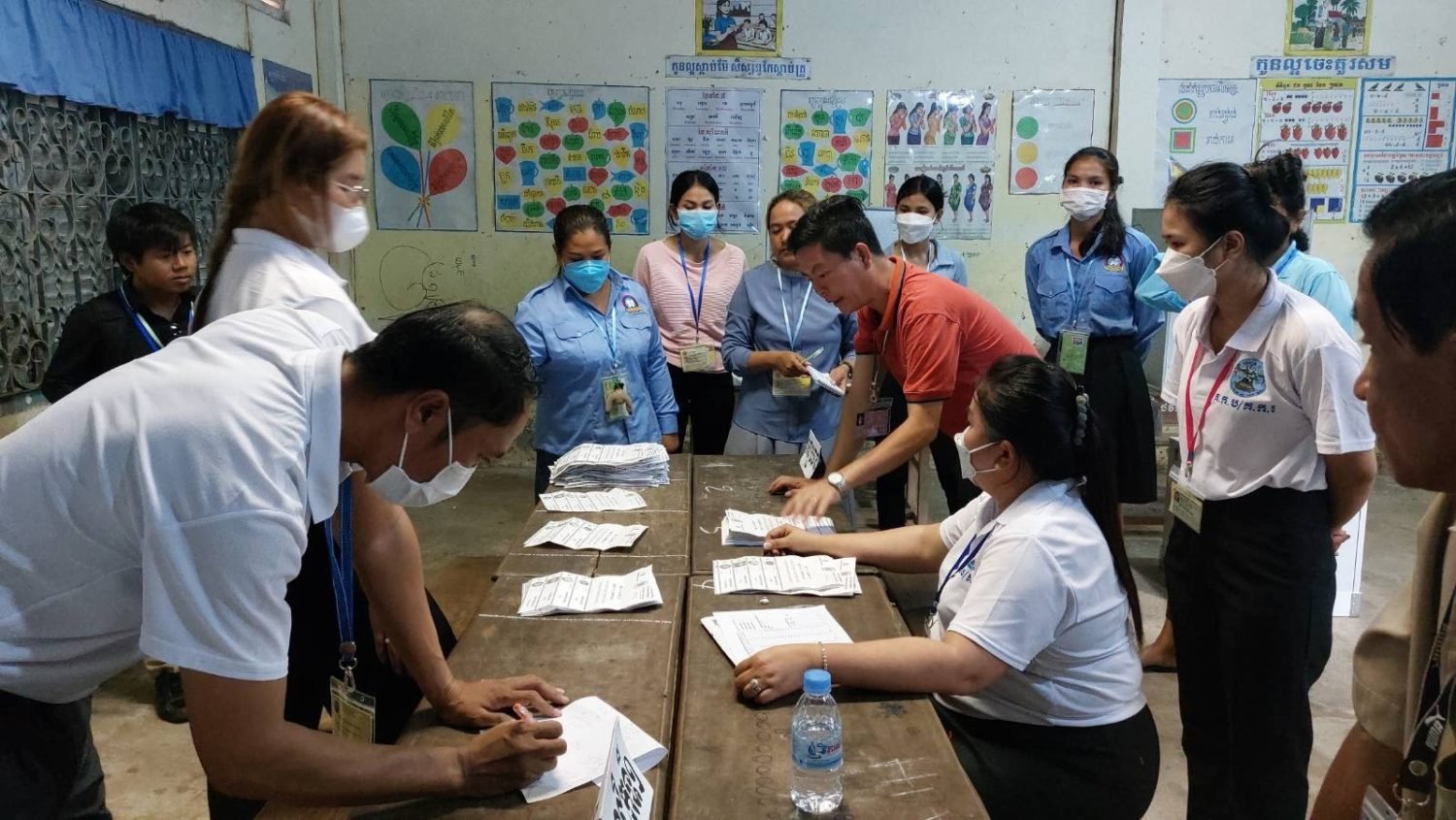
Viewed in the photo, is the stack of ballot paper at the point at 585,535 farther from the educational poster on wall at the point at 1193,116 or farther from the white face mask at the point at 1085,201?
the educational poster on wall at the point at 1193,116

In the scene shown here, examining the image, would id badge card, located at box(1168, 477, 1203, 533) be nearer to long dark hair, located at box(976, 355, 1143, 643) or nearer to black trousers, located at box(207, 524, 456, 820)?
long dark hair, located at box(976, 355, 1143, 643)

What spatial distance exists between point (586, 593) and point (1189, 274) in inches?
56.4

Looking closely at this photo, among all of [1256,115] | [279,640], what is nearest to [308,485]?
[279,640]

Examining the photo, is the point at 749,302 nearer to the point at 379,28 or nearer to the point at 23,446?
the point at 23,446

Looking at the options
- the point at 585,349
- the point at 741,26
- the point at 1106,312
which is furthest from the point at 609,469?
the point at 741,26

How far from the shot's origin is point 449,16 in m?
4.94

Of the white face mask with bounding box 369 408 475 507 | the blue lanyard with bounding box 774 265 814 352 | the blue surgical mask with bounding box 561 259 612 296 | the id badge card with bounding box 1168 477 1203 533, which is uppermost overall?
the blue surgical mask with bounding box 561 259 612 296

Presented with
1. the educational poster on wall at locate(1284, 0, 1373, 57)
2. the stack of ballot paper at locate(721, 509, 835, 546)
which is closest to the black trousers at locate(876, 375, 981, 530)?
the stack of ballot paper at locate(721, 509, 835, 546)

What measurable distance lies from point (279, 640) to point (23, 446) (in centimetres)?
36

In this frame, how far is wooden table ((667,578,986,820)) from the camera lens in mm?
1186

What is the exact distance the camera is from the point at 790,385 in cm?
326

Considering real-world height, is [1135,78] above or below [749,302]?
above

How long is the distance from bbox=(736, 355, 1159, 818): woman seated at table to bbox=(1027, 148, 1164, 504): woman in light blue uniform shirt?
211cm

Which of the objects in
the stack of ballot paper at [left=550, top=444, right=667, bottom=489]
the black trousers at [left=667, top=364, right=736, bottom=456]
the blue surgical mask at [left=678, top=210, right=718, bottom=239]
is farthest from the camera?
the black trousers at [left=667, top=364, right=736, bottom=456]
